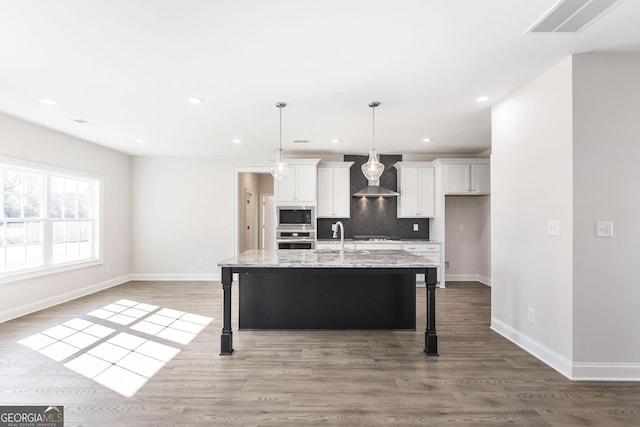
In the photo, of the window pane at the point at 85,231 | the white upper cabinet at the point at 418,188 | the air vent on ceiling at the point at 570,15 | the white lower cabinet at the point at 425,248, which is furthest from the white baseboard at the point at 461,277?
the window pane at the point at 85,231

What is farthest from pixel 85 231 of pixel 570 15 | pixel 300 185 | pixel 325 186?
pixel 570 15

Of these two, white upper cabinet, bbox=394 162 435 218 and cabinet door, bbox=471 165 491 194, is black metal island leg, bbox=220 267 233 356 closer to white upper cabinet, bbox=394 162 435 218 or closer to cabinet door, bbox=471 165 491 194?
white upper cabinet, bbox=394 162 435 218

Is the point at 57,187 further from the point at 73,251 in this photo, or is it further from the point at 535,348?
the point at 535,348

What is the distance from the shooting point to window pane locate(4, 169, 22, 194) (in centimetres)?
405

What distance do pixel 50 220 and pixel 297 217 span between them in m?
3.75

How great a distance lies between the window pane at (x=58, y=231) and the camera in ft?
15.6

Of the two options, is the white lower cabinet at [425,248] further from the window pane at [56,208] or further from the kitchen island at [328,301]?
the window pane at [56,208]

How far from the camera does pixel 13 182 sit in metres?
4.13

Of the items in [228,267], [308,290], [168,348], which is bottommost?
[168,348]

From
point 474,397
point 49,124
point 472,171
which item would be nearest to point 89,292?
point 49,124

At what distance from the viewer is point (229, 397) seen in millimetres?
2256

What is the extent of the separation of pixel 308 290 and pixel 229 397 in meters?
1.46

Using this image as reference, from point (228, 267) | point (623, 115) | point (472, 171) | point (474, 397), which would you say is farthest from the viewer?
point (472, 171)

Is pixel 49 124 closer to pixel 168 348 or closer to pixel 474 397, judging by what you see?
pixel 168 348
